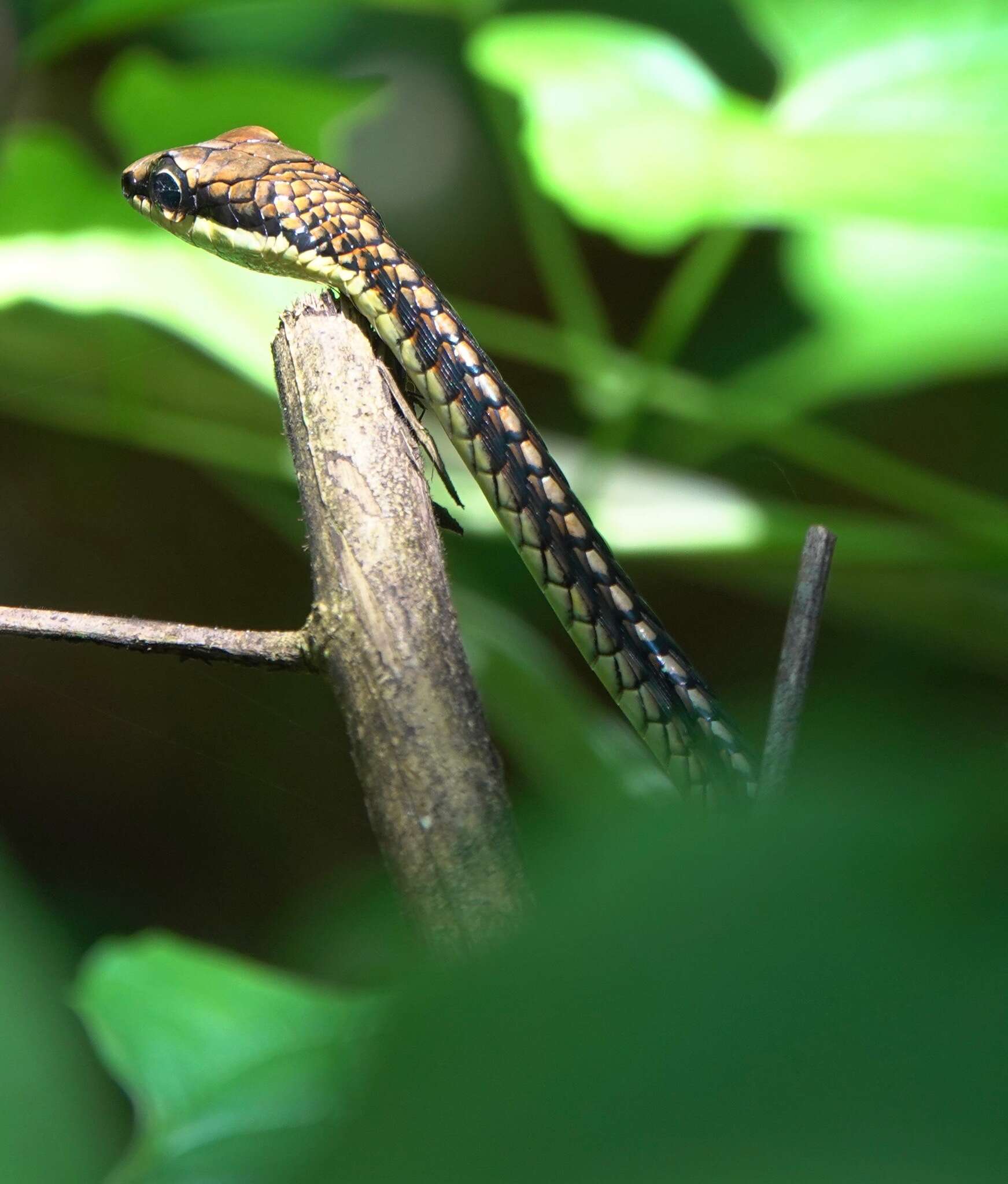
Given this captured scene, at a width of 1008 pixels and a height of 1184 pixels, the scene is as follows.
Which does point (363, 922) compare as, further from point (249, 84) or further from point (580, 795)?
point (249, 84)

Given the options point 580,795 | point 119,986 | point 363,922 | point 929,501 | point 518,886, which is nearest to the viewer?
point 363,922

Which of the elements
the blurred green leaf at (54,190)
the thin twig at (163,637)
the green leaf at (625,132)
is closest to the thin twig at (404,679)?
the thin twig at (163,637)

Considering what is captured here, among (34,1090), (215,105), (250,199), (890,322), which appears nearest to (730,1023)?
(34,1090)

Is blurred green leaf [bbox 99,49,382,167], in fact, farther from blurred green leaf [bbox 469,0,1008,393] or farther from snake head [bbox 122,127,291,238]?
snake head [bbox 122,127,291,238]

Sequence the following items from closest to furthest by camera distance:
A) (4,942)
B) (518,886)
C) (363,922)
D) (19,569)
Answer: (363,922)
(518,886)
(4,942)
(19,569)

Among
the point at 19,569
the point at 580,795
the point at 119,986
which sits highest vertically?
the point at 19,569

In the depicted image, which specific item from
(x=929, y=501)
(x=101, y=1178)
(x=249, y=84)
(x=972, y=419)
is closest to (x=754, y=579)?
(x=929, y=501)

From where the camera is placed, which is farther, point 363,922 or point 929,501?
point 929,501
